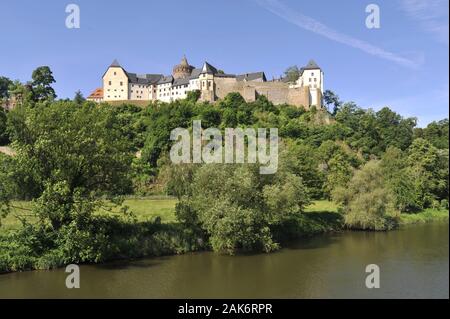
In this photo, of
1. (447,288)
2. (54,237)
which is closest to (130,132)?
(54,237)

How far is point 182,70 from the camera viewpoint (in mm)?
116125

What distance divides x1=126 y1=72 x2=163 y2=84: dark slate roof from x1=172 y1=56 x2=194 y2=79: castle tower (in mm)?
5014

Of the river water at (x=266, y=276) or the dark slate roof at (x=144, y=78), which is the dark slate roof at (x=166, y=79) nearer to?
the dark slate roof at (x=144, y=78)

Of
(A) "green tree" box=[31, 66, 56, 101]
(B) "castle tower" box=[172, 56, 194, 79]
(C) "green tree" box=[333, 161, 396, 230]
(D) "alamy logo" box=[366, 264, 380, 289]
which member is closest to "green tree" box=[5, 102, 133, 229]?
(D) "alamy logo" box=[366, 264, 380, 289]

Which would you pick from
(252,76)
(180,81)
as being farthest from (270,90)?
(180,81)

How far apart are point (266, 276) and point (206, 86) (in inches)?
3110

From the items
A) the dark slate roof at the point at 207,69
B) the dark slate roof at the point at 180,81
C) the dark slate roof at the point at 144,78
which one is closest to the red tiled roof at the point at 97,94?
the dark slate roof at the point at 144,78

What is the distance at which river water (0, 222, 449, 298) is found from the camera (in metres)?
19.0

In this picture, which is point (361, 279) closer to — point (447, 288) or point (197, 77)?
point (447, 288)

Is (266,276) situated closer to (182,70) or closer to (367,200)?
(367,200)

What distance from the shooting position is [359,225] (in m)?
39.8

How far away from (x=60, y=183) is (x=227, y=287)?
1134 centimetres

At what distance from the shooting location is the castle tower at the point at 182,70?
11562 centimetres

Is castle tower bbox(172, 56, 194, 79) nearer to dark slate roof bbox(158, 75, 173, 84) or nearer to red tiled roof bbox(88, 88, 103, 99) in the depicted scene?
dark slate roof bbox(158, 75, 173, 84)
